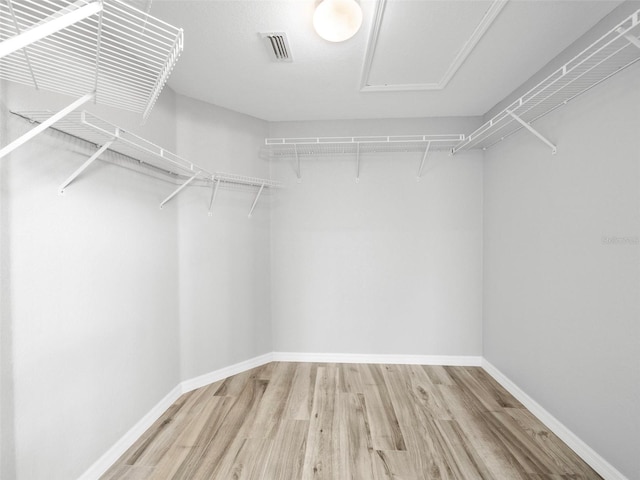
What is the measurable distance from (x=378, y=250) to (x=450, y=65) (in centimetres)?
163

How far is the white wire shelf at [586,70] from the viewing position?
1.28 m

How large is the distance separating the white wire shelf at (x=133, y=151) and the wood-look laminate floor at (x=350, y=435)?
1.52 m

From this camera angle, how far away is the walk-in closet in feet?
4.39

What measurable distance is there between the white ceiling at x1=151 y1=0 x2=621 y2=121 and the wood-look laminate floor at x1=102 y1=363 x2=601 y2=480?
2327mm

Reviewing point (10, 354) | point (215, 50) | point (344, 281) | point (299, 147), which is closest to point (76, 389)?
point (10, 354)

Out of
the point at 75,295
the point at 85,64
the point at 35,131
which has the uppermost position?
the point at 85,64

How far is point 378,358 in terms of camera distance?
10.2 feet

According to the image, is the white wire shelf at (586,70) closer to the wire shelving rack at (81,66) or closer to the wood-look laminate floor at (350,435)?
the wire shelving rack at (81,66)

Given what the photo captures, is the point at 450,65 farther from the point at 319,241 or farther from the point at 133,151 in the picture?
the point at 133,151

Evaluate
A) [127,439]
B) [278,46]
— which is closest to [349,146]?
[278,46]

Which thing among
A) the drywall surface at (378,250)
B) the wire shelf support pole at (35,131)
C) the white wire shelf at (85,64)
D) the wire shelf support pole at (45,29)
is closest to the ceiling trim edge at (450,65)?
the drywall surface at (378,250)

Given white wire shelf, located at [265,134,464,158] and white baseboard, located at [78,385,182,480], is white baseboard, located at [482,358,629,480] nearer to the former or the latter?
white wire shelf, located at [265,134,464,158]

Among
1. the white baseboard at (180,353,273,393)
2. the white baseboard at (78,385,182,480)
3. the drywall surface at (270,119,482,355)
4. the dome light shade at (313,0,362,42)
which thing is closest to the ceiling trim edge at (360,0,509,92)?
the dome light shade at (313,0,362,42)

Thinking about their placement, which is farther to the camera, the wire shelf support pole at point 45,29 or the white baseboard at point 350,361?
the white baseboard at point 350,361
